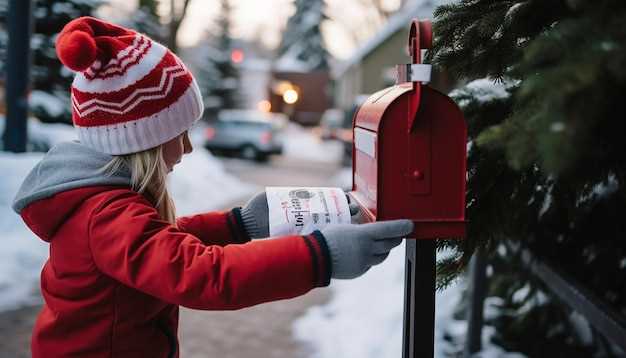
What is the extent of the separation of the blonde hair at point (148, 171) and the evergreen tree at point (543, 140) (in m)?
0.85

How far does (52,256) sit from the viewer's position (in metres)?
1.63

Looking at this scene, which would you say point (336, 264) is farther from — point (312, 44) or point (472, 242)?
point (312, 44)

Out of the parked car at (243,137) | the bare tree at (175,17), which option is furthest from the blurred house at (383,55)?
the bare tree at (175,17)

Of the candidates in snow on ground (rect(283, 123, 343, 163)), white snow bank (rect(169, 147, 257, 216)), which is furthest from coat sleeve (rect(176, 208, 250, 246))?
snow on ground (rect(283, 123, 343, 163))

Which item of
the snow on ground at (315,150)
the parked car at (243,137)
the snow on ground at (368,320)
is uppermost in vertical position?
the snow on ground at (368,320)

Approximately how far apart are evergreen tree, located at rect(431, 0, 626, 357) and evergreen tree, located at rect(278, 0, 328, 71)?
167ft

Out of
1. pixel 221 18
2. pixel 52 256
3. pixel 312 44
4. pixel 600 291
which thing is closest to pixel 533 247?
pixel 600 291

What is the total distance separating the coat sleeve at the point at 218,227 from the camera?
188 cm

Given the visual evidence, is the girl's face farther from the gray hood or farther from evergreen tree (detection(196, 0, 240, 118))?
evergreen tree (detection(196, 0, 240, 118))

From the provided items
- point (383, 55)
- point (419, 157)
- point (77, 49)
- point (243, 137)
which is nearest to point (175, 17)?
point (243, 137)

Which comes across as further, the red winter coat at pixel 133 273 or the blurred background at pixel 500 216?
the red winter coat at pixel 133 273

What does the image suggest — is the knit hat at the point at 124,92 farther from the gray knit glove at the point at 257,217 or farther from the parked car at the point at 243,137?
the parked car at the point at 243,137

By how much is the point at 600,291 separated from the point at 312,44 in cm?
5241

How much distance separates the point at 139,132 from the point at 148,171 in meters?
0.11
